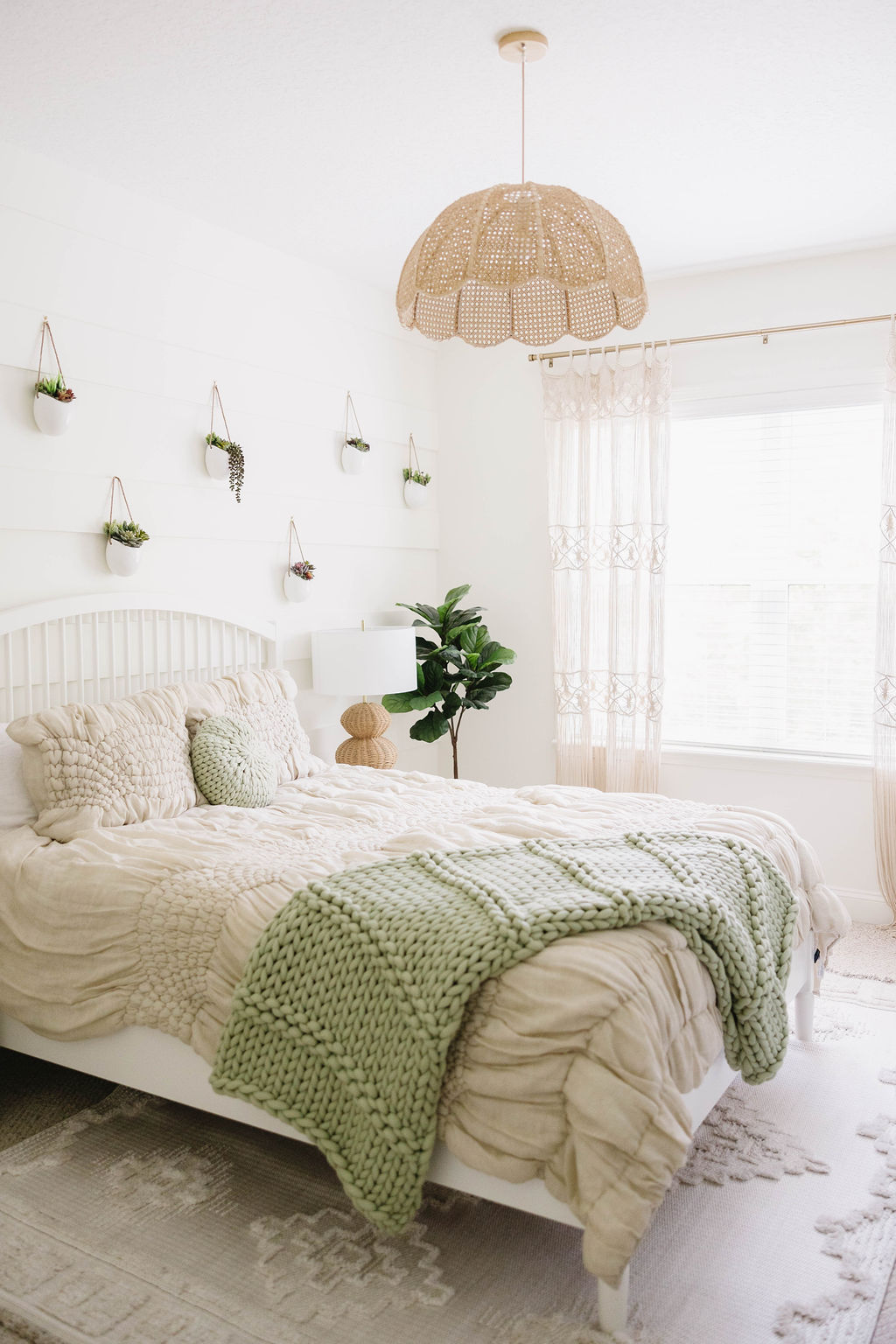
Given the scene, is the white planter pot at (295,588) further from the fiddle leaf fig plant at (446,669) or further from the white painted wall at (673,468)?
the white painted wall at (673,468)

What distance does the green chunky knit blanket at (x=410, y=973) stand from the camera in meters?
1.90

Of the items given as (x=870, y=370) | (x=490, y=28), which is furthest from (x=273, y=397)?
(x=870, y=370)

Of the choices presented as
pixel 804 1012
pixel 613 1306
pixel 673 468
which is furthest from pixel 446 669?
pixel 613 1306

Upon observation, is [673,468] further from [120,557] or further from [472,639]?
[120,557]

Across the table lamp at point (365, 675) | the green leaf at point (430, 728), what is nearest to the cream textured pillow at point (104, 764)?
the table lamp at point (365, 675)

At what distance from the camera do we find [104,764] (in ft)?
9.47

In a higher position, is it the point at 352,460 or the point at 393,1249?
the point at 352,460

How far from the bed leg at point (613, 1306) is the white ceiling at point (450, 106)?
2620 millimetres

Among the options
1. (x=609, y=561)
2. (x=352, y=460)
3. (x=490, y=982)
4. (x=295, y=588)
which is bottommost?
(x=490, y=982)

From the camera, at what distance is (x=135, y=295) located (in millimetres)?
3461

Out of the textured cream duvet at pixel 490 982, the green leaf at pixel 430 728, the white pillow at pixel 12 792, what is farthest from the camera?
the green leaf at pixel 430 728

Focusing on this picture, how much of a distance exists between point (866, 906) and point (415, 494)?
2.61m

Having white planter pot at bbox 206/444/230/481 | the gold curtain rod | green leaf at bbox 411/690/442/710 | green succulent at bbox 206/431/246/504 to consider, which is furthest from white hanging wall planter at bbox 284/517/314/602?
the gold curtain rod

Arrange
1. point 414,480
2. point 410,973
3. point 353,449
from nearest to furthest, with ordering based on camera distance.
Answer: point 410,973
point 353,449
point 414,480
